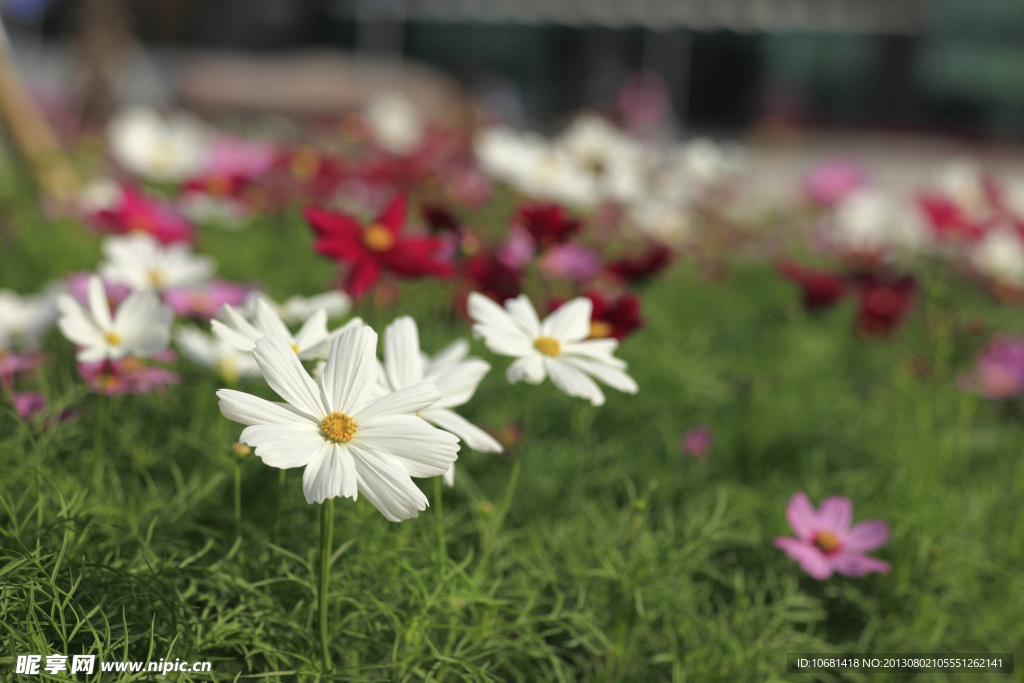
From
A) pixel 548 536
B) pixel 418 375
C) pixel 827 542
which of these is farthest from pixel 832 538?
pixel 418 375

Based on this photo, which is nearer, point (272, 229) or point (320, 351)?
point (320, 351)

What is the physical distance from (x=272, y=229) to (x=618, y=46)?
16.8 m

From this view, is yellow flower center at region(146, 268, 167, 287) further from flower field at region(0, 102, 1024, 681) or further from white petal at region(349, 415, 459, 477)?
white petal at region(349, 415, 459, 477)

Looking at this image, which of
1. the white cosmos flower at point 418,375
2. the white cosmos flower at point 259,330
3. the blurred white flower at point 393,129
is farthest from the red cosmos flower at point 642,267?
the blurred white flower at point 393,129

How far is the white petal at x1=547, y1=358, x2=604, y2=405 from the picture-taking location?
903 mm

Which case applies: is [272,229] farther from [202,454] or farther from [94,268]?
[202,454]

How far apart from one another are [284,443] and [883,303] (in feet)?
5.36

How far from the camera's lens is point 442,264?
129cm

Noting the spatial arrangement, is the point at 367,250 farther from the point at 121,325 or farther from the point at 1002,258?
the point at 1002,258

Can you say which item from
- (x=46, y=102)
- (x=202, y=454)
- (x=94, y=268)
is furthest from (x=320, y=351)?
(x=46, y=102)

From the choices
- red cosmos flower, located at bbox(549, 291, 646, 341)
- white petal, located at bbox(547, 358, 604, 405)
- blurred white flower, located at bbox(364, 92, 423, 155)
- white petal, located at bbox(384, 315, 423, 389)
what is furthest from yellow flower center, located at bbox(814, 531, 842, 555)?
blurred white flower, located at bbox(364, 92, 423, 155)

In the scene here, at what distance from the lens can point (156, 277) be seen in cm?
123

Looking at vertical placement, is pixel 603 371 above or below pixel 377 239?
below

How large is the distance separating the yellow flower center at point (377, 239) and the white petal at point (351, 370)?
1.73ft
